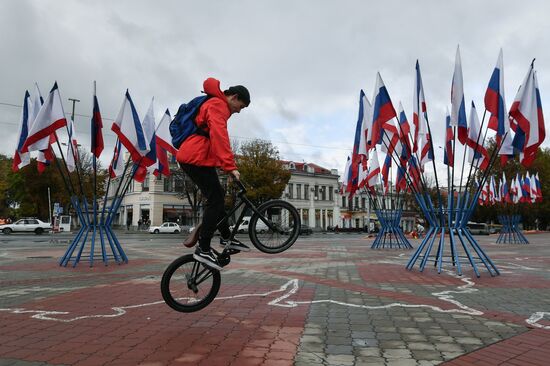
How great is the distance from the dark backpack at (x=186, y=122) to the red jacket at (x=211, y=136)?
58mm

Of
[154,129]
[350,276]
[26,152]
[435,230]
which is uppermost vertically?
[154,129]

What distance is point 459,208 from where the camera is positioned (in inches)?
378

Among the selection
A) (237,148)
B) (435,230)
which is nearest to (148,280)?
(435,230)

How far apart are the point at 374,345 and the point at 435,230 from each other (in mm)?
6545

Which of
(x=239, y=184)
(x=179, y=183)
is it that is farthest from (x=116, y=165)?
(x=179, y=183)

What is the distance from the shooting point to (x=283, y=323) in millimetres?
4699

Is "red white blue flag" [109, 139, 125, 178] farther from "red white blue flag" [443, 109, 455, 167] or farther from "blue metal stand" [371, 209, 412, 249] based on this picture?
"blue metal stand" [371, 209, 412, 249]

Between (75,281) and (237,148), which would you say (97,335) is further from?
(237,148)

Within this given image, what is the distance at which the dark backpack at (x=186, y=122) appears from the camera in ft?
15.2

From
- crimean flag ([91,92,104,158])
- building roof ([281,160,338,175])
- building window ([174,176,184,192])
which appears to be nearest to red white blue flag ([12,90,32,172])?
crimean flag ([91,92,104,158])

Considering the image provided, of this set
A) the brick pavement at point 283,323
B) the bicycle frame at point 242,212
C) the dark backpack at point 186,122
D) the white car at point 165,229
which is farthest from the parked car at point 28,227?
the bicycle frame at point 242,212

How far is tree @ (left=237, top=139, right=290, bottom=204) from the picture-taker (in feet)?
158

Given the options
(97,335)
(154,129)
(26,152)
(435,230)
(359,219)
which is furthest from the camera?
(359,219)

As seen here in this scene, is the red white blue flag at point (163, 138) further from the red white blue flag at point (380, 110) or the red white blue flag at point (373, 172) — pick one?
the red white blue flag at point (373, 172)
